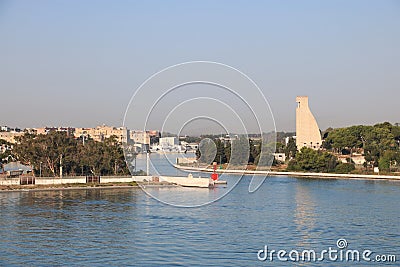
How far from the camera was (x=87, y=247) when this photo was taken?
6059mm

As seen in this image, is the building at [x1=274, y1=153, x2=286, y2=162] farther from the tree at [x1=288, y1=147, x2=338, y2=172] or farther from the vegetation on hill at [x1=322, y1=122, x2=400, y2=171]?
the tree at [x1=288, y1=147, x2=338, y2=172]

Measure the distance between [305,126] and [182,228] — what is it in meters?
15.6

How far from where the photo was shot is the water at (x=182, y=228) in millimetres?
5652

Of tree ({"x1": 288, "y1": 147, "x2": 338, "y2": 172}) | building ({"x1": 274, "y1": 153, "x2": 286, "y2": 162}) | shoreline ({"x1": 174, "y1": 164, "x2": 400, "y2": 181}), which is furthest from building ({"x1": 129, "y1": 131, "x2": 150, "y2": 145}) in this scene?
building ({"x1": 274, "y1": 153, "x2": 286, "y2": 162})

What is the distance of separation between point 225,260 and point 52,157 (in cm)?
890

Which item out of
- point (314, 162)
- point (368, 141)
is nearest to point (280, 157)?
point (368, 141)

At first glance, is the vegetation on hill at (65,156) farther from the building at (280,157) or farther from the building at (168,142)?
the building at (280,157)

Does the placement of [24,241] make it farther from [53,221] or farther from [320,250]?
[320,250]

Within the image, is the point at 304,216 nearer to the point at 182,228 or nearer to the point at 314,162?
the point at 182,228

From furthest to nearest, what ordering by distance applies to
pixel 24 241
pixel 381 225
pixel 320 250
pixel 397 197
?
1. pixel 397 197
2. pixel 381 225
3. pixel 24 241
4. pixel 320 250

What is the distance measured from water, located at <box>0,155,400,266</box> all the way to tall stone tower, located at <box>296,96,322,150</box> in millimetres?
11152

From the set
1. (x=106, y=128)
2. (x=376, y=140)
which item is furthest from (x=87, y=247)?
(x=106, y=128)

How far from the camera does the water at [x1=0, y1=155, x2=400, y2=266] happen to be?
5.65 meters

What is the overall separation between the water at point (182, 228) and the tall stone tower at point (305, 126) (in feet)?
36.6
